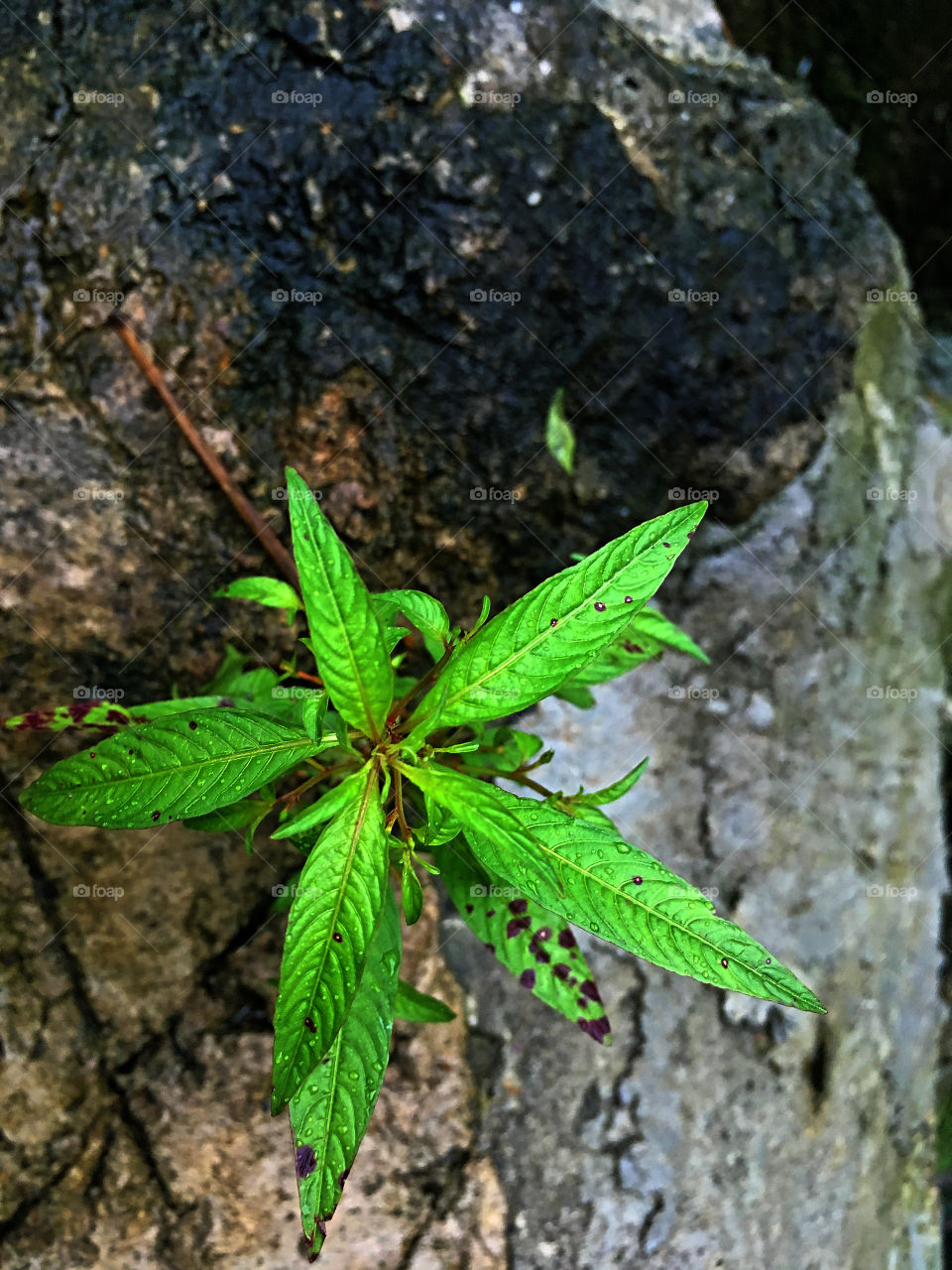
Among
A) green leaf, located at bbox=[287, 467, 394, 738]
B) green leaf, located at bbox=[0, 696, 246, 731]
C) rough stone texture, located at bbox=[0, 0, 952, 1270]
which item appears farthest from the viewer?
rough stone texture, located at bbox=[0, 0, 952, 1270]

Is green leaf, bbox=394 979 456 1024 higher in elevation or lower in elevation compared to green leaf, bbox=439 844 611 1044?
lower

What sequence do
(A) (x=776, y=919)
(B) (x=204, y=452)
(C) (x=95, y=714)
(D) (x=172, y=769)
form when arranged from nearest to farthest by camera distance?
1. (D) (x=172, y=769)
2. (C) (x=95, y=714)
3. (B) (x=204, y=452)
4. (A) (x=776, y=919)

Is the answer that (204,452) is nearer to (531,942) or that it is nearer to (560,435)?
(560,435)

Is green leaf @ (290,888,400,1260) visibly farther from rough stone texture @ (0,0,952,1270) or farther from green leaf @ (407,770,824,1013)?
rough stone texture @ (0,0,952,1270)

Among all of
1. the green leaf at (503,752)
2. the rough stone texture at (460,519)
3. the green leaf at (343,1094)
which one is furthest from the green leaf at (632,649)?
the rough stone texture at (460,519)

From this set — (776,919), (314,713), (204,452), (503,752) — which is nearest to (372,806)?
(314,713)

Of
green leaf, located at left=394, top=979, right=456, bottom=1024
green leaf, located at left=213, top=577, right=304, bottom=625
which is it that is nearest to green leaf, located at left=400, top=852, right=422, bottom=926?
green leaf, located at left=394, top=979, right=456, bottom=1024
